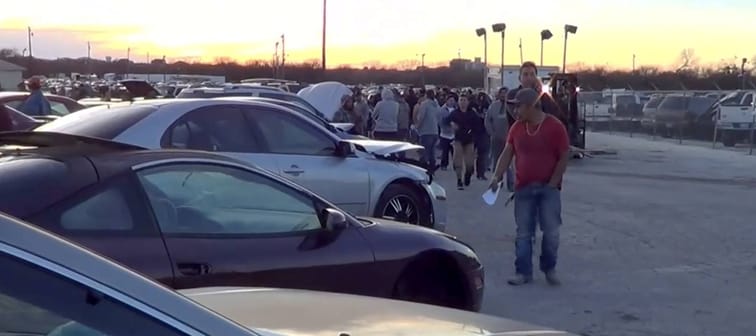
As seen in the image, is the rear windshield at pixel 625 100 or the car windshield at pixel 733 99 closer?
the car windshield at pixel 733 99

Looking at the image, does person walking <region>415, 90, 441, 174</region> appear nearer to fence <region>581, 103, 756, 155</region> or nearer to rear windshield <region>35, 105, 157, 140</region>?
rear windshield <region>35, 105, 157, 140</region>

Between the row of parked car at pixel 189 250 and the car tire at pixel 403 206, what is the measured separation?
2425mm

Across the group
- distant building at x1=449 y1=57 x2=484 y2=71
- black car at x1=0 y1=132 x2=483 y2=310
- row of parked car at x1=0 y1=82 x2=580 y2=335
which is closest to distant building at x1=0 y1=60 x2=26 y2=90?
distant building at x1=449 y1=57 x2=484 y2=71

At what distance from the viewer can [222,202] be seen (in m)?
6.10

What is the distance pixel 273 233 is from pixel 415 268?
1025 mm

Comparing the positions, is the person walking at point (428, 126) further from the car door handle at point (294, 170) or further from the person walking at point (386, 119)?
the car door handle at point (294, 170)

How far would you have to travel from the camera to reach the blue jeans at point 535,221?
9.26 metres

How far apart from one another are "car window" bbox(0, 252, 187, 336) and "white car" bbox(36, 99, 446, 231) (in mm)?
6507

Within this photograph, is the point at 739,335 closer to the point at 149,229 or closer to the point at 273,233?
the point at 273,233

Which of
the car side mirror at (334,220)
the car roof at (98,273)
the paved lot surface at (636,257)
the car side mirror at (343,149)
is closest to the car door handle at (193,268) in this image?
the car side mirror at (334,220)

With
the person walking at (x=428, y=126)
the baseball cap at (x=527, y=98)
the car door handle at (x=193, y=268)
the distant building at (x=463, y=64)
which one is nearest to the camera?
the car door handle at (x=193, y=268)

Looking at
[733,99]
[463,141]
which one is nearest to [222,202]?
[463,141]

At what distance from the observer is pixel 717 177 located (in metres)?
21.6

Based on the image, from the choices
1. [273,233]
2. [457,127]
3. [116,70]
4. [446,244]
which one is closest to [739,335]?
[446,244]
